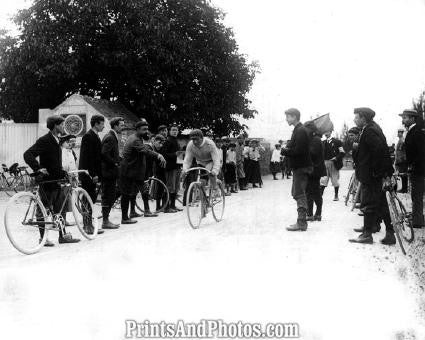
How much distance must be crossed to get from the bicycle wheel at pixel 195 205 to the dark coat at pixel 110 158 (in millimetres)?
1420

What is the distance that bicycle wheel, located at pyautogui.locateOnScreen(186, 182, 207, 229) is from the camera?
28.6 ft

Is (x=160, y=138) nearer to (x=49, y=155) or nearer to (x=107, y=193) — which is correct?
(x=107, y=193)

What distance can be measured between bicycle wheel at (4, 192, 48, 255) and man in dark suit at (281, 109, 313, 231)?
12.8 feet

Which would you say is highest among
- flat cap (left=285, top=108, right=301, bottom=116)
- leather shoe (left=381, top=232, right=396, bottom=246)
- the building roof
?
the building roof

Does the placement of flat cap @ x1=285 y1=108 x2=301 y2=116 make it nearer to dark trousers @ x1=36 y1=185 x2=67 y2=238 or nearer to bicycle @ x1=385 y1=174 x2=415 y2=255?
bicycle @ x1=385 y1=174 x2=415 y2=255

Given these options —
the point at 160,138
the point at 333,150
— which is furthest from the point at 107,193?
the point at 333,150

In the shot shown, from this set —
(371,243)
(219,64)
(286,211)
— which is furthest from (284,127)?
(371,243)

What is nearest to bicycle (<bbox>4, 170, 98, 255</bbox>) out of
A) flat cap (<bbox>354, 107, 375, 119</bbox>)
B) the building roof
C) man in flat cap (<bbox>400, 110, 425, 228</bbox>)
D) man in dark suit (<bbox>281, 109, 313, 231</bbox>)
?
man in dark suit (<bbox>281, 109, 313, 231</bbox>)

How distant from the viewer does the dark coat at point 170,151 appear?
472 inches

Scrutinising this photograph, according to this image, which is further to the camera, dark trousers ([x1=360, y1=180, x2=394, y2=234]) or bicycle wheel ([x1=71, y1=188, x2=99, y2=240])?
bicycle wheel ([x1=71, y1=188, x2=99, y2=240])

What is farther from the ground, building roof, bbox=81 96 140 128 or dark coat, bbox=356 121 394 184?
building roof, bbox=81 96 140 128

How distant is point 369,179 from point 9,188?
14.0 meters

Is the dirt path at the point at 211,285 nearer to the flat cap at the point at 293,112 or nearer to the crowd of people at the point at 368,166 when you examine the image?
the crowd of people at the point at 368,166

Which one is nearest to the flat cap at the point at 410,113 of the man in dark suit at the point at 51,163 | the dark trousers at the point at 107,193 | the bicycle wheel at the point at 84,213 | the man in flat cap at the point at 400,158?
the man in flat cap at the point at 400,158
